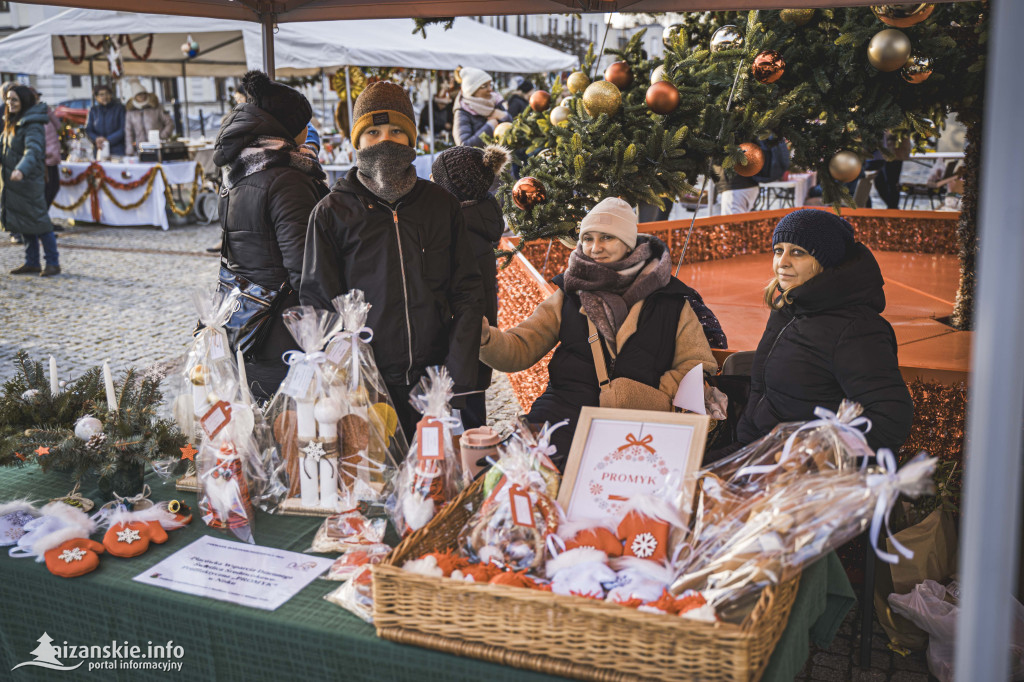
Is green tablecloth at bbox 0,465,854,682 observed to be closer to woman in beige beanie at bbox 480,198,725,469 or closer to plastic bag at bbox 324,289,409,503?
plastic bag at bbox 324,289,409,503

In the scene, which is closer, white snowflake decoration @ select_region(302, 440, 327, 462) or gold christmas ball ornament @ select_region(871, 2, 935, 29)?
white snowflake decoration @ select_region(302, 440, 327, 462)

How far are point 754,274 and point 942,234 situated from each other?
192 centimetres

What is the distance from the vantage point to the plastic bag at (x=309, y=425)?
207cm

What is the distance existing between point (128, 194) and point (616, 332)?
10.6 metres

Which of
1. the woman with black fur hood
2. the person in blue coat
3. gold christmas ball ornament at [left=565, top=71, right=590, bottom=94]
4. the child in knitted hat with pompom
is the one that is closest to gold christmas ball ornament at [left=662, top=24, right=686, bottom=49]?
gold christmas ball ornament at [left=565, top=71, right=590, bottom=94]

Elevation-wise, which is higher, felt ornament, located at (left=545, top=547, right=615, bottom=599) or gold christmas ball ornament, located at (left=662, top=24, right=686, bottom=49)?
gold christmas ball ornament, located at (left=662, top=24, right=686, bottom=49)

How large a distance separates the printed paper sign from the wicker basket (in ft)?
0.92

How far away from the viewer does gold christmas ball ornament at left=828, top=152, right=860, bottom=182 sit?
409 cm

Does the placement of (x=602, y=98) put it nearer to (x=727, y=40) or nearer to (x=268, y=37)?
(x=727, y=40)

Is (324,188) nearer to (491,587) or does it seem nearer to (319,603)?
(319,603)

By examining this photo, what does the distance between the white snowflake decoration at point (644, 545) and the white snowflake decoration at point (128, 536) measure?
113 centimetres

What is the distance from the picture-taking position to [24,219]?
8.50 metres

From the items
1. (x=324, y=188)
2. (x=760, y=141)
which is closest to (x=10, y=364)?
(x=324, y=188)

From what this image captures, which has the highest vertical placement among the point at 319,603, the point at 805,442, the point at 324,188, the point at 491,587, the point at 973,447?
the point at 324,188
